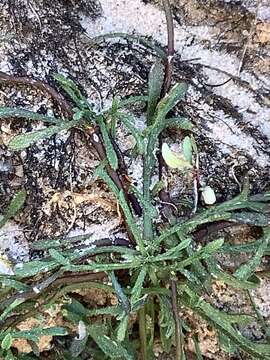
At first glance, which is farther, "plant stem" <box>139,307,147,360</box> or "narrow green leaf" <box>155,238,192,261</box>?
"plant stem" <box>139,307,147,360</box>

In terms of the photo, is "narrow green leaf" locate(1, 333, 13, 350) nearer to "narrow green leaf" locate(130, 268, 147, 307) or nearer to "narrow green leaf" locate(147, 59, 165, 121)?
"narrow green leaf" locate(130, 268, 147, 307)

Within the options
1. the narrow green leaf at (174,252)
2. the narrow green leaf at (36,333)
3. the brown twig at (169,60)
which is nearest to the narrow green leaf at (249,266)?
the narrow green leaf at (174,252)

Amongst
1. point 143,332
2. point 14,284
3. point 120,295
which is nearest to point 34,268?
point 14,284

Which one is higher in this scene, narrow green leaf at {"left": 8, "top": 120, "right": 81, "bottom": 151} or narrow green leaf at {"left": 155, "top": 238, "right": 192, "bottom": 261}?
narrow green leaf at {"left": 8, "top": 120, "right": 81, "bottom": 151}

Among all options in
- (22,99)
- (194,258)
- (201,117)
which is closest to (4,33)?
(22,99)

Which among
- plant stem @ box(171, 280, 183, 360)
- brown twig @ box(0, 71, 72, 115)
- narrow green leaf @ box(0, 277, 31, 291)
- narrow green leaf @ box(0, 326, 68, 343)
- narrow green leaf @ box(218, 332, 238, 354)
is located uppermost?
brown twig @ box(0, 71, 72, 115)

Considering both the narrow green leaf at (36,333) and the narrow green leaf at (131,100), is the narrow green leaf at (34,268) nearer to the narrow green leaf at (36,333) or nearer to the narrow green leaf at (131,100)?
the narrow green leaf at (36,333)

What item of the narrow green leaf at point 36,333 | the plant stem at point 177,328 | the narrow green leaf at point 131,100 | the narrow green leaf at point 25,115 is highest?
the narrow green leaf at point 25,115

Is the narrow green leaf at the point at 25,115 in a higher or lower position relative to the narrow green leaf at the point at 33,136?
Result: higher

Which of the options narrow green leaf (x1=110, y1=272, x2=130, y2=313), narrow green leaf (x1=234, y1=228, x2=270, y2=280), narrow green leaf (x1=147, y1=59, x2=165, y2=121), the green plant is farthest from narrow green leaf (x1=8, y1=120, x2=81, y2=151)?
narrow green leaf (x1=234, y1=228, x2=270, y2=280)
